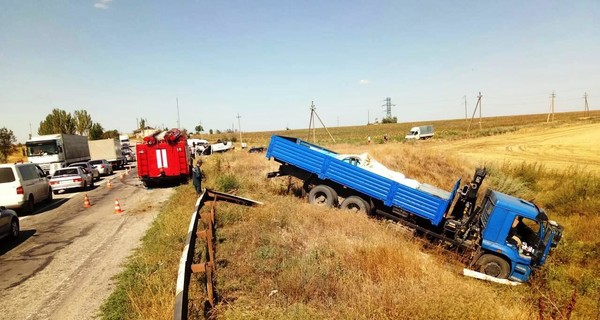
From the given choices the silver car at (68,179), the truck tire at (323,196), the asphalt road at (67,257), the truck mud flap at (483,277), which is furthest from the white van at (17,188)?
the truck mud flap at (483,277)

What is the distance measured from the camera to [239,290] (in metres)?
5.15

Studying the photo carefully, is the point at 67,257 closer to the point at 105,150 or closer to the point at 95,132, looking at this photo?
the point at 105,150

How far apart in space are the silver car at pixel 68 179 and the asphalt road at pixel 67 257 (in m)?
3.80

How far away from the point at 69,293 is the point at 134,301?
1.80 meters

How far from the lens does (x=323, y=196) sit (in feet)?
38.8

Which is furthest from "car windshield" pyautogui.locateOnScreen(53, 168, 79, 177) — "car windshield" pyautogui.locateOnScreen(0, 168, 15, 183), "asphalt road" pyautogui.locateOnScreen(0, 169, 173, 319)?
"car windshield" pyautogui.locateOnScreen(0, 168, 15, 183)

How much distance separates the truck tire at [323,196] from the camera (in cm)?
1152

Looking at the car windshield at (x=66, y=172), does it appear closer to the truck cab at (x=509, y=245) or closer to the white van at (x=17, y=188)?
the white van at (x=17, y=188)

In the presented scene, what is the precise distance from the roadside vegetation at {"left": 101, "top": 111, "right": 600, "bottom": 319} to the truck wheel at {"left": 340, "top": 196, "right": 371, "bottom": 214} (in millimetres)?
690

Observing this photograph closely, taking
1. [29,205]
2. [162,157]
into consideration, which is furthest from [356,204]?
[29,205]

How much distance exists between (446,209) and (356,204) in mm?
2780

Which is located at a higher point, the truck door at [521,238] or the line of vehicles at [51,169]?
the line of vehicles at [51,169]

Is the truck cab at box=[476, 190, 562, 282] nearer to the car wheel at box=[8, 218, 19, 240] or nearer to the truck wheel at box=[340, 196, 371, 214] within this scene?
the truck wheel at box=[340, 196, 371, 214]

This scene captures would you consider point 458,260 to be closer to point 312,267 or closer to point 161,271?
point 312,267
